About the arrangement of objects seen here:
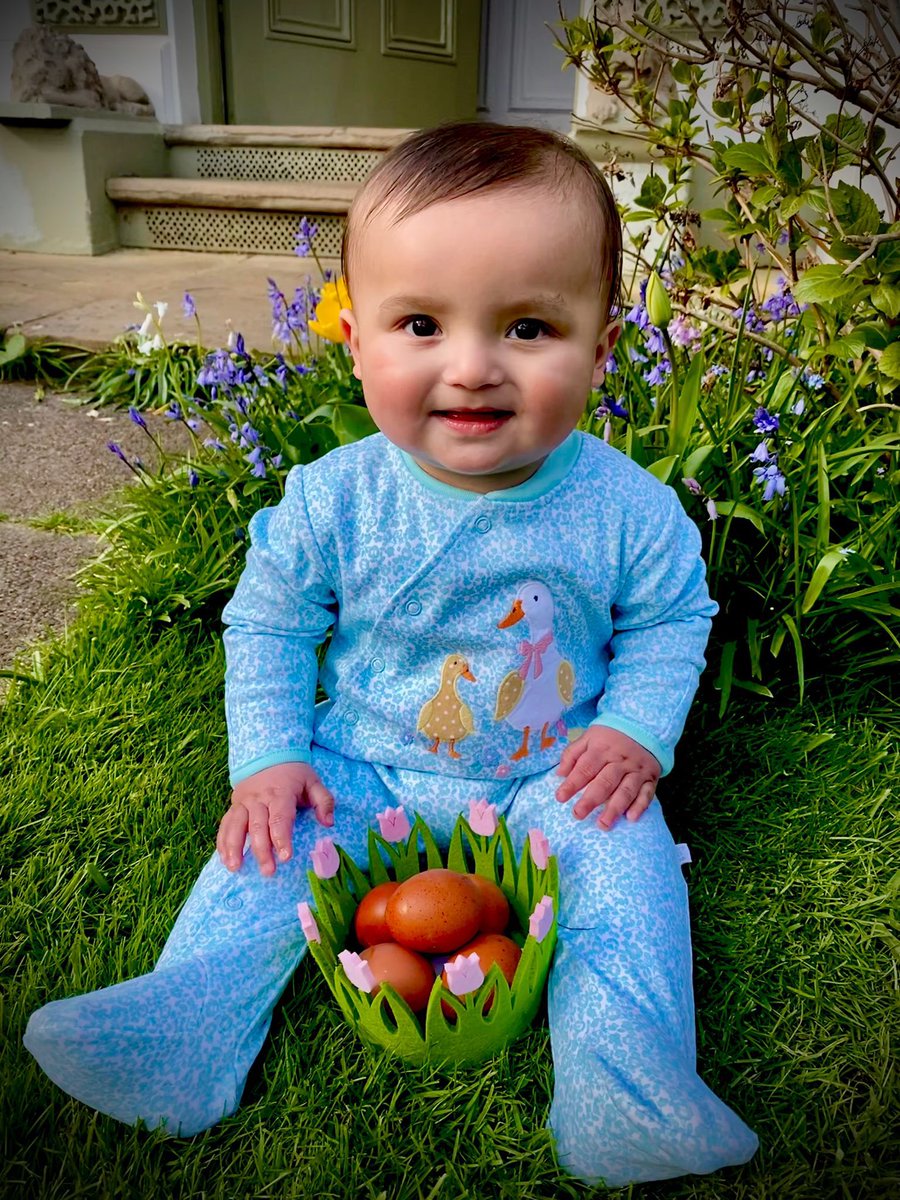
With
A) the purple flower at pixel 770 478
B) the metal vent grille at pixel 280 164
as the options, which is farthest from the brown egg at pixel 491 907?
the metal vent grille at pixel 280 164

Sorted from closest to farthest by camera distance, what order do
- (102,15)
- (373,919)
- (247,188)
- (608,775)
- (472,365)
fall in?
(472,365)
(373,919)
(608,775)
(247,188)
(102,15)

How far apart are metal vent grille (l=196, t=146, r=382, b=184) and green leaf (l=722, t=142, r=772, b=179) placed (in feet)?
14.0

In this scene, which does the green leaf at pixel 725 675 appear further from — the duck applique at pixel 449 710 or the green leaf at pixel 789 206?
the green leaf at pixel 789 206

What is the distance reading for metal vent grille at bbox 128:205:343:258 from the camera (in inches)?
223

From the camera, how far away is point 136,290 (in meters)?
4.79

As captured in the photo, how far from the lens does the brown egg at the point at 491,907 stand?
1.34m

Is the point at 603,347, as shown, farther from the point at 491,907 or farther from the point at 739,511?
the point at 491,907

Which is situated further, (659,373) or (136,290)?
(136,290)

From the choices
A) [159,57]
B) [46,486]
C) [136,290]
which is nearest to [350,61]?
[159,57]

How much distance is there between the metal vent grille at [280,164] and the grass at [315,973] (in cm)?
438

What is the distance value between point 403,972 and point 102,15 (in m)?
6.43

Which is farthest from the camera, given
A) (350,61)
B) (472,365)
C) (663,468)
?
(350,61)

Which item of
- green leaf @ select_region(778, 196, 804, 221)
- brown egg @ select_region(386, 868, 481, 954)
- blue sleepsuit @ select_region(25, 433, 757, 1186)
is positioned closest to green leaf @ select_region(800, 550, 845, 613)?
blue sleepsuit @ select_region(25, 433, 757, 1186)

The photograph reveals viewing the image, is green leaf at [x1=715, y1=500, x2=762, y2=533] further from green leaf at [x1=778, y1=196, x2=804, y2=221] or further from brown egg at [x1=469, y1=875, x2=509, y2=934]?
brown egg at [x1=469, y1=875, x2=509, y2=934]
